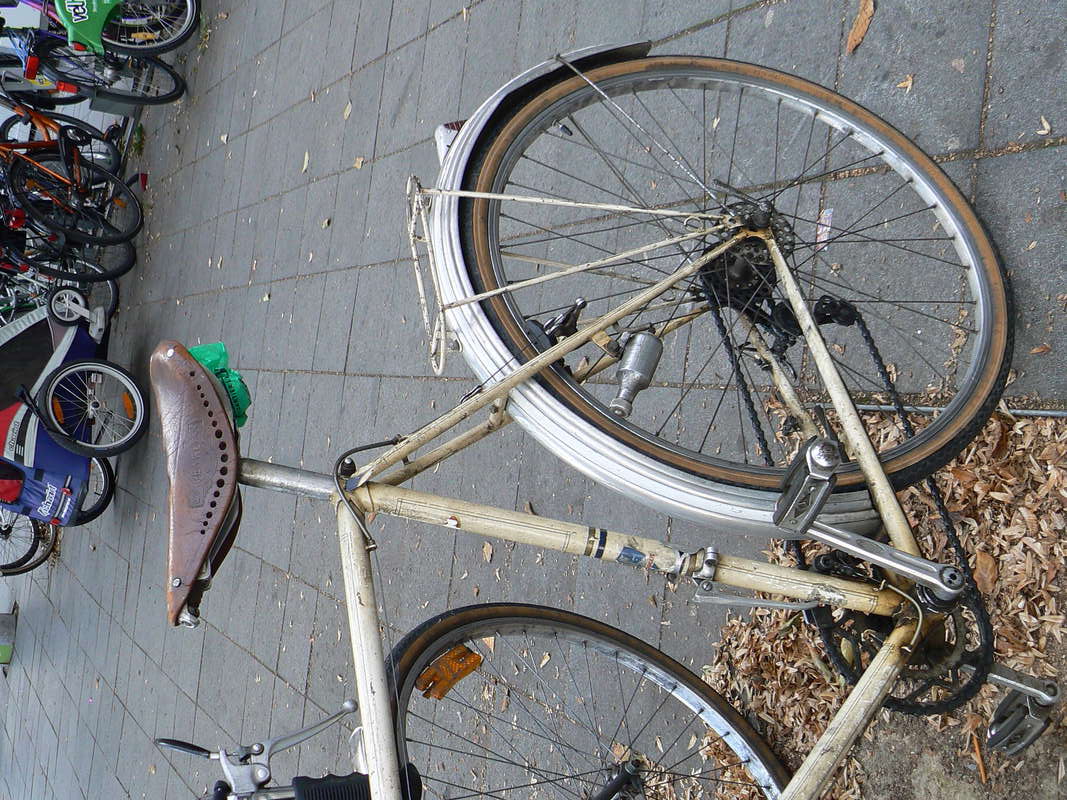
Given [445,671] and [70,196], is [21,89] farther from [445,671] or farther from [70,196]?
[445,671]

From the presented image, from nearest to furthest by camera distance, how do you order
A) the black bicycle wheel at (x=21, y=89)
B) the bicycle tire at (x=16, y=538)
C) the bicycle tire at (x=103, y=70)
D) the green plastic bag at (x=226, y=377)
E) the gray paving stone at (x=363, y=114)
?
1. the green plastic bag at (x=226, y=377)
2. the gray paving stone at (x=363, y=114)
3. the bicycle tire at (x=103, y=70)
4. the black bicycle wheel at (x=21, y=89)
5. the bicycle tire at (x=16, y=538)

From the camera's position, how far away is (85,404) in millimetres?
6340

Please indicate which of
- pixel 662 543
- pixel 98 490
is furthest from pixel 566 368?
pixel 98 490

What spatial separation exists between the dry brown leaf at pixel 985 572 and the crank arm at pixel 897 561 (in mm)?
615

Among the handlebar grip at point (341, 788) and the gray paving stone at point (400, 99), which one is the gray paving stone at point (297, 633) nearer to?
the gray paving stone at point (400, 99)

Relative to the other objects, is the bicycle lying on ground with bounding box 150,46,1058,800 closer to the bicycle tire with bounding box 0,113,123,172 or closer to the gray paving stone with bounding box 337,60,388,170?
the gray paving stone with bounding box 337,60,388,170

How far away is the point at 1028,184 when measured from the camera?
2195mm

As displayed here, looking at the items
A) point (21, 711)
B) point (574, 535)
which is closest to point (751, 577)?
point (574, 535)

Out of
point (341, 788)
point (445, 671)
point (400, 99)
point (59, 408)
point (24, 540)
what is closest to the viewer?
point (341, 788)

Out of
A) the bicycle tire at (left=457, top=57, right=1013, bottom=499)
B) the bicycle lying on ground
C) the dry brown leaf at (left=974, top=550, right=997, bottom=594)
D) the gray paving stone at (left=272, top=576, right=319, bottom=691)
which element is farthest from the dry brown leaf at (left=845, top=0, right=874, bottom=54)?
the gray paving stone at (left=272, top=576, right=319, bottom=691)

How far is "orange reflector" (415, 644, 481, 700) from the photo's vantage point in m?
2.11

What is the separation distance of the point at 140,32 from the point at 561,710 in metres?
6.86

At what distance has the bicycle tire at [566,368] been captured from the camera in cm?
162

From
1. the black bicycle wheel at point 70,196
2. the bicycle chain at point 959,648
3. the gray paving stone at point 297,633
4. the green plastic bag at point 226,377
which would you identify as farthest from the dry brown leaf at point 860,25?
the black bicycle wheel at point 70,196
